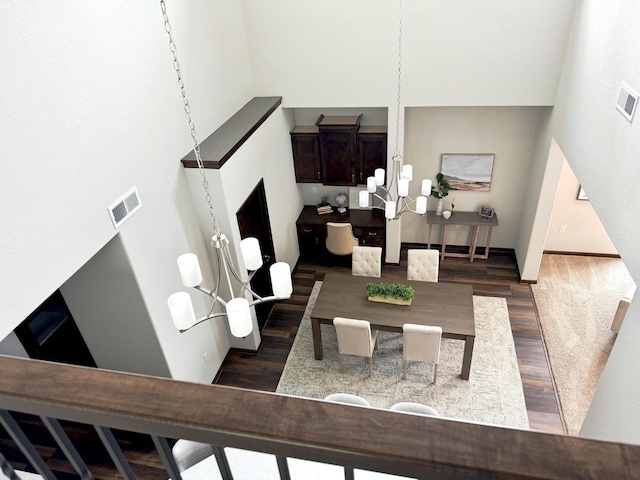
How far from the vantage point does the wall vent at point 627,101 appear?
3237 mm

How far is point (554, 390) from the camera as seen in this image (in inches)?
197

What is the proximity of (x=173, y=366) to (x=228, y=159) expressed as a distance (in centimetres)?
213

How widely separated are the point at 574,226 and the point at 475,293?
6.88 ft

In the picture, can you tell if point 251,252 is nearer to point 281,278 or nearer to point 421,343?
point 281,278

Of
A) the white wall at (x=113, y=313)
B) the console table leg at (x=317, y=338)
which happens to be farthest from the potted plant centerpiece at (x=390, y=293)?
the white wall at (x=113, y=313)

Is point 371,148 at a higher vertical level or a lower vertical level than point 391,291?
higher

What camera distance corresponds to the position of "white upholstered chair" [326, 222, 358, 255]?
6641 mm

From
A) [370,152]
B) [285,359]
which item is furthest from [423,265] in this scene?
[285,359]

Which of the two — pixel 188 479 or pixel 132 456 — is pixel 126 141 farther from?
pixel 132 456

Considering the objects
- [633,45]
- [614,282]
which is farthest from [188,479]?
[614,282]

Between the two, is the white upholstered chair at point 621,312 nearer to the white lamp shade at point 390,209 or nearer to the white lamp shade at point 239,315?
the white lamp shade at point 390,209

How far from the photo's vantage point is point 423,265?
6008 millimetres

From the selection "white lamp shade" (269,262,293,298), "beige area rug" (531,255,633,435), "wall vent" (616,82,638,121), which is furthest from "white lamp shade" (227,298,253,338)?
"beige area rug" (531,255,633,435)

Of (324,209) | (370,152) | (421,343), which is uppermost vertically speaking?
(370,152)
